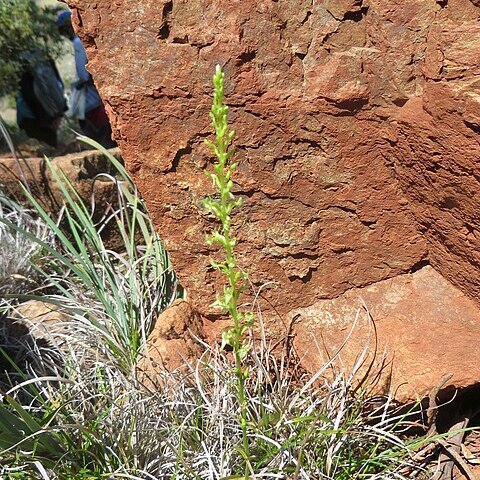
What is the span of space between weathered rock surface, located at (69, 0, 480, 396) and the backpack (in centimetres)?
342

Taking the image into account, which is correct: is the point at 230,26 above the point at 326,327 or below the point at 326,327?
above

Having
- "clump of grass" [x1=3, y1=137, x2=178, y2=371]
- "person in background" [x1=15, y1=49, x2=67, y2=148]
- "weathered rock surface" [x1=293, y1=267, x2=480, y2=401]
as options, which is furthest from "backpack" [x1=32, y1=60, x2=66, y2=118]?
"weathered rock surface" [x1=293, y1=267, x2=480, y2=401]

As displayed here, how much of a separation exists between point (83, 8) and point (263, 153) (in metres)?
0.64

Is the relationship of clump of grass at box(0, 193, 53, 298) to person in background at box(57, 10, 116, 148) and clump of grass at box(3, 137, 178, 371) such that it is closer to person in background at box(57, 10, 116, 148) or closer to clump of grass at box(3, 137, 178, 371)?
clump of grass at box(3, 137, 178, 371)

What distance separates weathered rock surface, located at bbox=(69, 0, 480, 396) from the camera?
67.0 inches

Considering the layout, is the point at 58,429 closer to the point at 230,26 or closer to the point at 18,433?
the point at 18,433

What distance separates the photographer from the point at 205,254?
6.89ft

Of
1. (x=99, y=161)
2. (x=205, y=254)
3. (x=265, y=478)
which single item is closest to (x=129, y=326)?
(x=205, y=254)

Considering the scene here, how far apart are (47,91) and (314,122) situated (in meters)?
3.84

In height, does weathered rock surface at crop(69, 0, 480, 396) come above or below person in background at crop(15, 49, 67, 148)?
above

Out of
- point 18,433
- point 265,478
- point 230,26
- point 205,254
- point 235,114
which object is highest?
point 230,26

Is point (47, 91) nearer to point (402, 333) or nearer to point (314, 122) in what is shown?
point (314, 122)

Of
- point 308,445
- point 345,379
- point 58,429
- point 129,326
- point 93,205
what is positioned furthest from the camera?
point 93,205

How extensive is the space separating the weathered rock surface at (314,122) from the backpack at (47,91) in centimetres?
342
